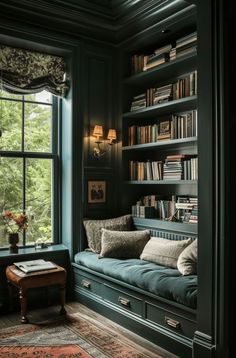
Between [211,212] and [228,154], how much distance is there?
16.0 inches

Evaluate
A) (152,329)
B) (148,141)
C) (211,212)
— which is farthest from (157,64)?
(152,329)

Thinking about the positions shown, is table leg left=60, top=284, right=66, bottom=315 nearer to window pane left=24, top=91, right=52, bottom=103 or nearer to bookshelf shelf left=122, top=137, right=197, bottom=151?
bookshelf shelf left=122, top=137, right=197, bottom=151

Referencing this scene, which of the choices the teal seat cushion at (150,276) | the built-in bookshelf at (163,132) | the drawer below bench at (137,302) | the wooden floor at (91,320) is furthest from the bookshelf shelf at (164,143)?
the wooden floor at (91,320)

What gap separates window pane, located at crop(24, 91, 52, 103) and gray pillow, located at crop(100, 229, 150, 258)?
Result: 1.85 metres

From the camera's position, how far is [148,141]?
14.4 ft

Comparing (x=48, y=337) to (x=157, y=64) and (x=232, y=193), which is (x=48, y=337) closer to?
(x=232, y=193)

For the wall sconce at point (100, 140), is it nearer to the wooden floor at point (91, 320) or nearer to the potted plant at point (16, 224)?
the potted plant at point (16, 224)

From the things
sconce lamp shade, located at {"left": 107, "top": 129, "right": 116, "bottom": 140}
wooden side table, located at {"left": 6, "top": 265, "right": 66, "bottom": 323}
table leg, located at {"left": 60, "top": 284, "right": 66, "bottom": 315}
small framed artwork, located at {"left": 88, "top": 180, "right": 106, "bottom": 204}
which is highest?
sconce lamp shade, located at {"left": 107, "top": 129, "right": 116, "bottom": 140}

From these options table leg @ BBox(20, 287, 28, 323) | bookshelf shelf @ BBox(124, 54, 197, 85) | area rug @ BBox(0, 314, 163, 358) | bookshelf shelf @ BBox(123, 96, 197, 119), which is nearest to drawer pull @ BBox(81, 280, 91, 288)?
area rug @ BBox(0, 314, 163, 358)

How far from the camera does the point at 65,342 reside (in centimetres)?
309

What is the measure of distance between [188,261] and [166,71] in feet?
7.20

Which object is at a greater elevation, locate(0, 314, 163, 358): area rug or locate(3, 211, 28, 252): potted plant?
locate(3, 211, 28, 252): potted plant

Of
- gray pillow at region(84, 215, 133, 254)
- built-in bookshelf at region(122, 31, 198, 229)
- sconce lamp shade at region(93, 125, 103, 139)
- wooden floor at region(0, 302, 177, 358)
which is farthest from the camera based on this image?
sconce lamp shade at region(93, 125, 103, 139)

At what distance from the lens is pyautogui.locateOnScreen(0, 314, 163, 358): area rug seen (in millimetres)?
2881
